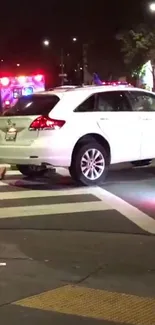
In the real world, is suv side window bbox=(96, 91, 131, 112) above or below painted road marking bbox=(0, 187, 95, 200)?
above

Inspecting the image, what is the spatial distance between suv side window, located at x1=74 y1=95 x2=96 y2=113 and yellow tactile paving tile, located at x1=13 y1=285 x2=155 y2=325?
613 centimetres

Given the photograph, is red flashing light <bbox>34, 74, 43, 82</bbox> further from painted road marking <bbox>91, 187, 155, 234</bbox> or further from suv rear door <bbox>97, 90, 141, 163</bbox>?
painted road marking <bbox>91, 187, 155, 234</bbox>

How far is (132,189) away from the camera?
10.6 m

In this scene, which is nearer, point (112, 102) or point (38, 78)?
point (112, 102)

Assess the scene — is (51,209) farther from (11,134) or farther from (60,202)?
(11,134)

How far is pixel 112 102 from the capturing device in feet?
38.6

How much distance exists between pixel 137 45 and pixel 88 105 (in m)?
31.3

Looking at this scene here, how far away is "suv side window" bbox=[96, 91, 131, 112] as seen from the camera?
1162cm

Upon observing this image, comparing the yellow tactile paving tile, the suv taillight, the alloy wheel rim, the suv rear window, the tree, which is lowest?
the yellow tactile paving tile

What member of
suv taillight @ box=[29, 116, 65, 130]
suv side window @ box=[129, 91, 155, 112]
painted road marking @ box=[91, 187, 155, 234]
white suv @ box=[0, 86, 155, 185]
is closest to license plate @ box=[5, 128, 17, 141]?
white suv @ box=[0, 86, 155, 185]

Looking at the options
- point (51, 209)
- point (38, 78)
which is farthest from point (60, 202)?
point (38, 78)

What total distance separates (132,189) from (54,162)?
138cm

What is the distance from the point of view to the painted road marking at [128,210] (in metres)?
7.94

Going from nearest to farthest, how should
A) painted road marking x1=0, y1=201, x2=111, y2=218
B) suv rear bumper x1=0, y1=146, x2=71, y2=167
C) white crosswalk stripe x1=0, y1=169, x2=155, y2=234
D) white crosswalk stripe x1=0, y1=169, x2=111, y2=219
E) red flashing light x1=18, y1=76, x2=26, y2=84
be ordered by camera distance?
white crosswalk stripe x1=0, y1=169, x2=155, y2=234, painted road marking x1=0, y1=201, x2=111, y2=218, white crosswalk stripe x1=0, y1=169, x2=111, y2=219, suv rear bumper x1=0, y1=146, x2=71, y2=167, red flashing light x1=18, y1=76, x2=26, y2=84
